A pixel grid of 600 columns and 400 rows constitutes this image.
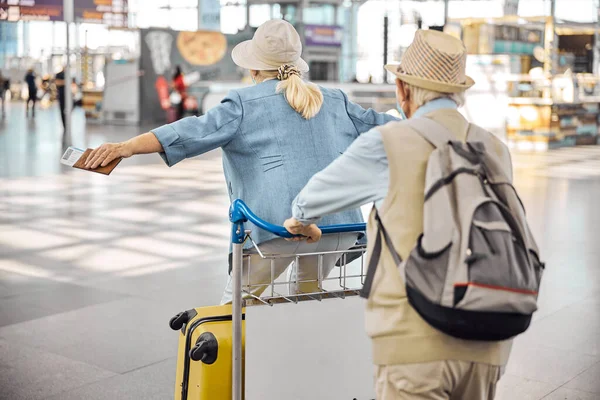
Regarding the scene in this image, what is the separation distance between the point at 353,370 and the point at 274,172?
709 millimetres

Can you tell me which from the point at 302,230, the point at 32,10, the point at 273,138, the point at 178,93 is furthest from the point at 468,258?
the point at 178,93

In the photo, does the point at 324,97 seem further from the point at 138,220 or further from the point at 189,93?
the point at 189,93

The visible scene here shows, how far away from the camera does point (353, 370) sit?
271cm

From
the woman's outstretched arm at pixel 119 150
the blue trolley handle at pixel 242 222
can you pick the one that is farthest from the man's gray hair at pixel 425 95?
the woman's outstretched arm at pixel 119 150

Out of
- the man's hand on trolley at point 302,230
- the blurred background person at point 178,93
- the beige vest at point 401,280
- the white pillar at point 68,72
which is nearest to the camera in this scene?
the beige vest at point 401,280

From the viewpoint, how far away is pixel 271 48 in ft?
9.57

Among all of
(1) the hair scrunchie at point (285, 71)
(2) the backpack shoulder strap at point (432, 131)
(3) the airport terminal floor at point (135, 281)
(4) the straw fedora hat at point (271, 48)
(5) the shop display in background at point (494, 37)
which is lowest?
(3) the airport terminal floor at point (135, 281)

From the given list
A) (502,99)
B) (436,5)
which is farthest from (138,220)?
(436,5)

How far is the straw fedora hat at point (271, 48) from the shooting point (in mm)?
2912

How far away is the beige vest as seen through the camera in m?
1.99

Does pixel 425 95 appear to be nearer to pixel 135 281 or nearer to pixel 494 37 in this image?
pixel 135 281

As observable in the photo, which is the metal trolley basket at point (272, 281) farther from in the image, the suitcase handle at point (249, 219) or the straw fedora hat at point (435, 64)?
the straw fedora hat at point (435, 64)

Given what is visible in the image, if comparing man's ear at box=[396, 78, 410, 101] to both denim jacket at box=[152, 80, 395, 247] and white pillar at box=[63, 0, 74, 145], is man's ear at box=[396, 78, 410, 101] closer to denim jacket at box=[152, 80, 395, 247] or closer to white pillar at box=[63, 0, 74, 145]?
denim jacket at box=[152, 80, 395, 247]

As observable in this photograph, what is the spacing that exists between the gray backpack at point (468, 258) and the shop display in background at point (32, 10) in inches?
711
